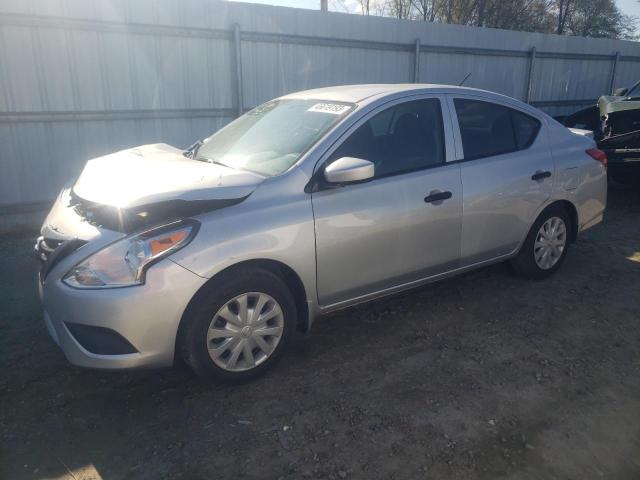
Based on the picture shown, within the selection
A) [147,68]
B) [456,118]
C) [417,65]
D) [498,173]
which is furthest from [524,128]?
[417,65]

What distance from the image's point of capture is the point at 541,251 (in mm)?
4754

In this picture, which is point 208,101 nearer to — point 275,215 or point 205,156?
point 205,156

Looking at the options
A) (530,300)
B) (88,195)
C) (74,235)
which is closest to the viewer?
(74,235)

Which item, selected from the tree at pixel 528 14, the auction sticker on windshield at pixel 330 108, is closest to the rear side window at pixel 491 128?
the auction sticker on windshield at pixel 330 108

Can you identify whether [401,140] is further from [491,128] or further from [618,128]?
[618,128]

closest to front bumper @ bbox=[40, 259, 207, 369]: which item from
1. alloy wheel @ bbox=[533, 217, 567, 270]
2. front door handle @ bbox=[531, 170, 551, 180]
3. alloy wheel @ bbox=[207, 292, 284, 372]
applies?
alloy wheel @ bbox=[207, 292, 284, 372]

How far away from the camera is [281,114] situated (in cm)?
411

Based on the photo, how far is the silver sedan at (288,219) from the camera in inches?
113

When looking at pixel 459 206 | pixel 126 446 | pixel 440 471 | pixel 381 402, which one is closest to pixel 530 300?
pixel 459 206

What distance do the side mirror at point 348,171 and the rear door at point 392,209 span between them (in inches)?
5.6

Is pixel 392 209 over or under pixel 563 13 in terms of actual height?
under

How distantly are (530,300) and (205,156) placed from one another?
2.91m

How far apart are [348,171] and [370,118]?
1.98ft

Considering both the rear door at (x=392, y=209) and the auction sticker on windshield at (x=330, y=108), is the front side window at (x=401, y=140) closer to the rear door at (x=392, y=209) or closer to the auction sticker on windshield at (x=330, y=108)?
the rear door at (x=392, y=209)
